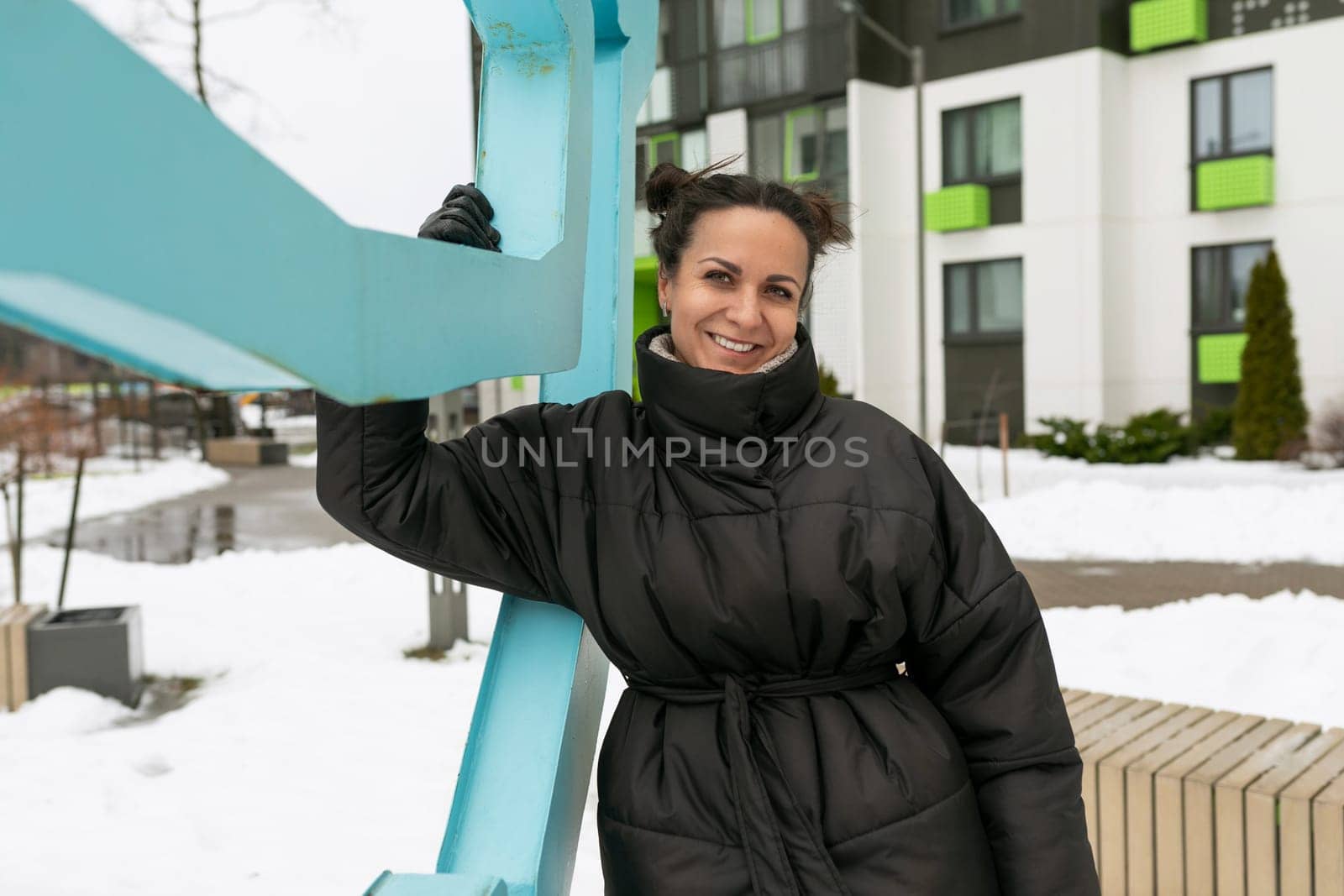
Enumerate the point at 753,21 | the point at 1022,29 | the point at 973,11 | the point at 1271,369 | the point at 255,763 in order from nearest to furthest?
1. the point at 255,763
2. the point at 1271,369
3. the point at 1022,29
4. the point at 973,11
5. the point at 753,21

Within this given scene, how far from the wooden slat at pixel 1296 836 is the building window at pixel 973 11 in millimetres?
17107

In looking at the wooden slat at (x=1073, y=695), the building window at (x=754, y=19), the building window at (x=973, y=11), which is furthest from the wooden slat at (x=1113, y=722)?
the building window at (x=754, y=19)

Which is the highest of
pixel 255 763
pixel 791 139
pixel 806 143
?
pixel 791 139

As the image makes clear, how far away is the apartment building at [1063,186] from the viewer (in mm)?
15781

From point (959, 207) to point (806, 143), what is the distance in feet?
10.2

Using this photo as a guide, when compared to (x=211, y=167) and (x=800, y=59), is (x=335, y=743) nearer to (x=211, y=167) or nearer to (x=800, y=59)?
(x=211, y=167)

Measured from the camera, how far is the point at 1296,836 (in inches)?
100

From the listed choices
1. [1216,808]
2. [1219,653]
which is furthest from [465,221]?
[1219,653]

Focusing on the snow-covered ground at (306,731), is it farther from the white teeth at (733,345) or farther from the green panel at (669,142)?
the green panel at (669,142)

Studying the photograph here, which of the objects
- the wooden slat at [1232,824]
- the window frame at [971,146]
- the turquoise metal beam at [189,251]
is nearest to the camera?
the turquoise metal beam at [189,251]

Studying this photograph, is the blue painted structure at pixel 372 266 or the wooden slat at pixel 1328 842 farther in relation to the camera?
the wooden slat at pixel 1328 842

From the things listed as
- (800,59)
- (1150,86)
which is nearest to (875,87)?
(800,59)

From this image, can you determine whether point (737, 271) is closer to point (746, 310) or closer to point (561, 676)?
point (746, 310)

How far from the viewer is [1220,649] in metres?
5.12
